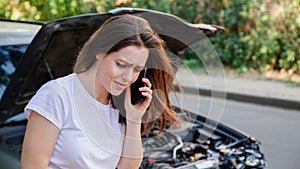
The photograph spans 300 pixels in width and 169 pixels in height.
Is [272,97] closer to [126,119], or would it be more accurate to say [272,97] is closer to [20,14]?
[20,14]

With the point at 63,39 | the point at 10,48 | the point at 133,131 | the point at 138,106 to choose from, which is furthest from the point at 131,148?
the point at 10,48

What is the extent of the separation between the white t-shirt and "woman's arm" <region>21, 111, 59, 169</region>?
0.07ft

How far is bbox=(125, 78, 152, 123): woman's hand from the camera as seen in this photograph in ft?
4.88

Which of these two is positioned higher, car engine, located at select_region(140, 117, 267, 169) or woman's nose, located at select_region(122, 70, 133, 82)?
woman's nose, located at select_region(122, 70, 133, 82)

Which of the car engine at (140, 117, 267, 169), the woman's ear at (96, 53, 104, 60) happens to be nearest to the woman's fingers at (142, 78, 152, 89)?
the woman's ear at (96, 53, 104, 60)

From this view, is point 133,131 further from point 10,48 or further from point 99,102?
point 10,48

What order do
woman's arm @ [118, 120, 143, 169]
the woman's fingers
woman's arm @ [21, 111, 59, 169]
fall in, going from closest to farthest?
woman's arm @ [21, 111, 59, 169], the woman's fingers, woman's arm @ [118, 120, 143, 169]

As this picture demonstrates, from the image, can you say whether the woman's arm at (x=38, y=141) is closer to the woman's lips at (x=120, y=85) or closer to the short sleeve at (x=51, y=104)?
the short sleeve at (x=51, y=104)

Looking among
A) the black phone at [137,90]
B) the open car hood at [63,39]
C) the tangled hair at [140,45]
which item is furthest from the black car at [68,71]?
the black phone at [137,90]

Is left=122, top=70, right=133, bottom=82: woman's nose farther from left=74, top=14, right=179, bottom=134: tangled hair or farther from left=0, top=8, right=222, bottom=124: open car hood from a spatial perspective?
left=0, top=8, right=222, bottom=124: open car hood

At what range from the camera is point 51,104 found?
54.6 inches

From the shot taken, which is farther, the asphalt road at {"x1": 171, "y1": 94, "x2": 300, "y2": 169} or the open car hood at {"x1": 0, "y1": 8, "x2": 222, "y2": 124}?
the asphalt road at {"x1": 171, "y1": 94, "x2": 300, "y2": 169}

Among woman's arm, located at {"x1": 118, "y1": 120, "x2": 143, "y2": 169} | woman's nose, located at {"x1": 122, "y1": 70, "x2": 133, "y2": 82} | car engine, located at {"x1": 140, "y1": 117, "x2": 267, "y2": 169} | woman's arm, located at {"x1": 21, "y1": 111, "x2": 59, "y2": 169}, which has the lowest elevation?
car engine, located at {"x1": 140, "y1": 117, "x2": 267, "y2": 169}

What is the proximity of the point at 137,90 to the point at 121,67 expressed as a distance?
0.17 m
